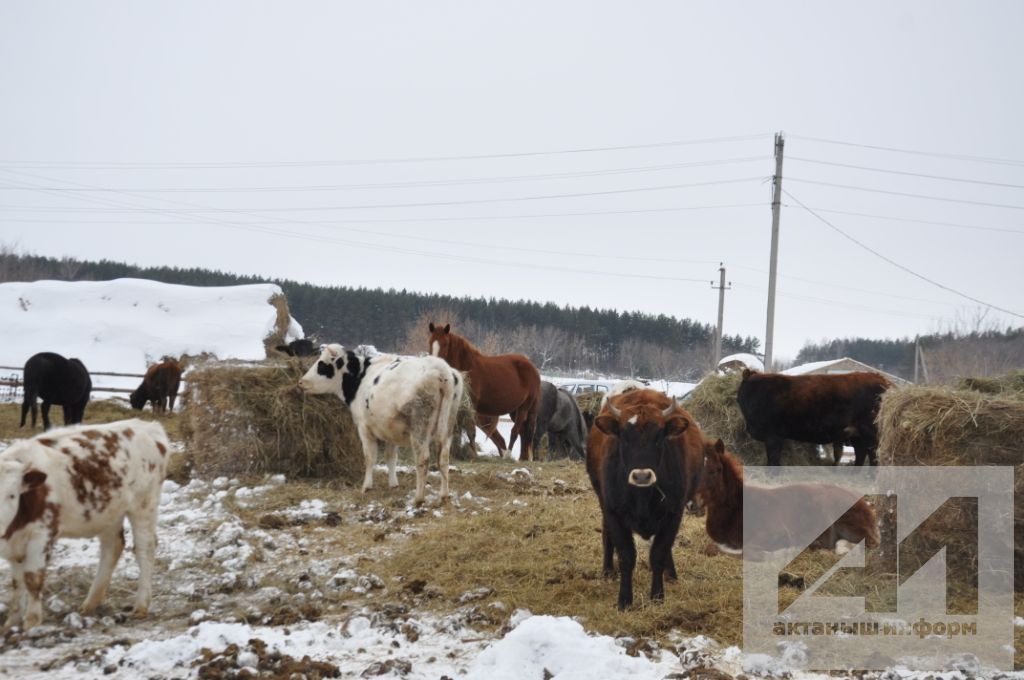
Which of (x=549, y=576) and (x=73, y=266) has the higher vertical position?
(x=73, y=266)

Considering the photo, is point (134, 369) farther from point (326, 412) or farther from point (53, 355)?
point (326, 412)

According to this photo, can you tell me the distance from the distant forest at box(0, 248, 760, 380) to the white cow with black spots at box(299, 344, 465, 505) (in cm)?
4517

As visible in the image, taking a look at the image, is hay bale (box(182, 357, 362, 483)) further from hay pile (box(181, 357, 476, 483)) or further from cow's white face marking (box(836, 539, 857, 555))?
cow's white face marking (box(836, 539, 857, 555))

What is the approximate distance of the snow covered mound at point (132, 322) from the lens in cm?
3475

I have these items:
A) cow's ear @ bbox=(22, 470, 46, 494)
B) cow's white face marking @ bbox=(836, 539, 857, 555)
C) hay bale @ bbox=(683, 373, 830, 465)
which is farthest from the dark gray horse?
cow's ear @ bbox=(22, 470, 46, 494)

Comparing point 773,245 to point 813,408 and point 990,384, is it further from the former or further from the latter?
point 990,384

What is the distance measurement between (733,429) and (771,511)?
6.45 metres

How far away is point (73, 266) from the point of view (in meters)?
78.4

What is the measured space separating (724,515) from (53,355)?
13969 millimetres

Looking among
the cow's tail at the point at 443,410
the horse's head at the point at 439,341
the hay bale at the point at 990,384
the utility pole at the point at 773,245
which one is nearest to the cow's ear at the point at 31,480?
the cow's tail at the point at 443,410

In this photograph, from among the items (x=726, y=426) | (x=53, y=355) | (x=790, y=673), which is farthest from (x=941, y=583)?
(x=53, y=355)

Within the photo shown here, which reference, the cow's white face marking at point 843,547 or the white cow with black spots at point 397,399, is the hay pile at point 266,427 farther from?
the cow's white face marking at point 843,547

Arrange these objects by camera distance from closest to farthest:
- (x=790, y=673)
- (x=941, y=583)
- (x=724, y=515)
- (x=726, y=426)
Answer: (x=790, y=673), (x=941, y=583), (x=724, y=515), (x=726, y=426)

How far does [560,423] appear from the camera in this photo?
18.5m
